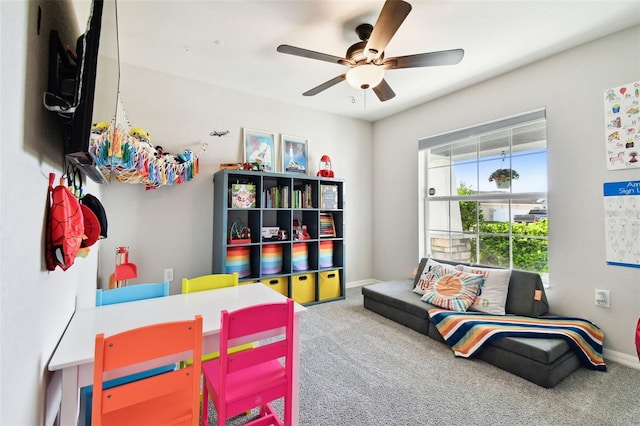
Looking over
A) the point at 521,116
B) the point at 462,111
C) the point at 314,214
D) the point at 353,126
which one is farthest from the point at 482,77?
the point at 314,214

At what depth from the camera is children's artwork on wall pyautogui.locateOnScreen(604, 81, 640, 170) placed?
2.19 m

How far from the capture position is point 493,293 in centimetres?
268

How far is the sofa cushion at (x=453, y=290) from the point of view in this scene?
2.69 meters

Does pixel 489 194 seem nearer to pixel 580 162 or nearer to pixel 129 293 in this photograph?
pixel 580 162

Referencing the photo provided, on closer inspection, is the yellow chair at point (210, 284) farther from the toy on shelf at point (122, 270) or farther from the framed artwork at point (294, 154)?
the framed artwork at point (294, 154)

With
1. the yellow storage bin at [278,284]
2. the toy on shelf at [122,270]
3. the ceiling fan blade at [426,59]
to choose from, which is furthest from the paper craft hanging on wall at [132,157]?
the ceiling fan blade at [426,59]

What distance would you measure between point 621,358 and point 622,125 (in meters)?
1.88

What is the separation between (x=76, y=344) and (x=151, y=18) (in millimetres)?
2336

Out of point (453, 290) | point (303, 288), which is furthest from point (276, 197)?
point (453, 290)

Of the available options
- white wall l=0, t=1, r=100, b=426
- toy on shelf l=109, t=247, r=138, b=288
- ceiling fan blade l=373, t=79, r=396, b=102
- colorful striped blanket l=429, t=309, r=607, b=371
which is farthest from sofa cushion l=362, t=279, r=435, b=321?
white wall l=0, t=1, r=100, b=426

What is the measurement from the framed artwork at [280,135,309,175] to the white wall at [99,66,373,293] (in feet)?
0.41

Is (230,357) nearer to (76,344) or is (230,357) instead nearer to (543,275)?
(76,344)

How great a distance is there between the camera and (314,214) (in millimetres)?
3732

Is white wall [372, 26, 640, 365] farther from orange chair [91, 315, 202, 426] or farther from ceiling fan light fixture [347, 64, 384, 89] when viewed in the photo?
orange chair [91, 315, 202, 426]
